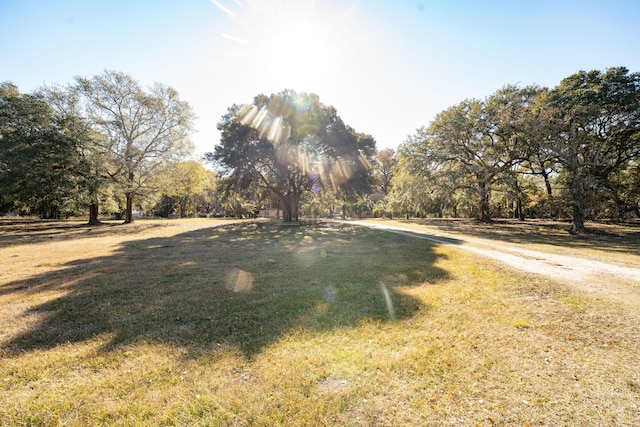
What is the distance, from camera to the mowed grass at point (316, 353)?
101 inches

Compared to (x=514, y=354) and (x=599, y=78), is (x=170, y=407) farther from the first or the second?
(x=599, y=78)

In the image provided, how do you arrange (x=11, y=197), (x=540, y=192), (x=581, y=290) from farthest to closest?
(x=540, y=192) < (x=11, y=197) < (x=581, y=290)

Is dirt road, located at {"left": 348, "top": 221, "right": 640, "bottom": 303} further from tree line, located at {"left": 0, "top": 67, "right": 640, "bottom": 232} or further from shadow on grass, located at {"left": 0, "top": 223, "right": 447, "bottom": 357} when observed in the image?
tree line, located at {"left": 0, "top": 67, "right": 640, "bottom": 232}

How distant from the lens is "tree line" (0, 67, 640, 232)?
18281mm

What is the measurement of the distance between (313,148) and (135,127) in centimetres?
1789

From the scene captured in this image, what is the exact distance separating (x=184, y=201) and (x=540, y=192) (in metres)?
63.1

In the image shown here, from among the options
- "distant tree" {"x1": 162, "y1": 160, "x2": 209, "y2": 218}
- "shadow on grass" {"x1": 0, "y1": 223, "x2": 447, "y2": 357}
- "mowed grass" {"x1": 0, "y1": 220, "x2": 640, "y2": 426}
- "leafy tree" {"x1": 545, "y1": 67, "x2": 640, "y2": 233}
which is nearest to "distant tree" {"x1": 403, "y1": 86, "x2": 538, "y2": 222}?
"leafy tree" {"x1": 545, "y1": 67, "x2": 640, "y2": 233}

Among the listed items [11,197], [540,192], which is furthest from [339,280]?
[540,192]

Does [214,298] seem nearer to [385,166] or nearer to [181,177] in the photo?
[181,177]

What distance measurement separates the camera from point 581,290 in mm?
5668

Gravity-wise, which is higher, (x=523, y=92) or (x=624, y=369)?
(x=523, y=92)

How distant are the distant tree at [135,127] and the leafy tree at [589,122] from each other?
3147 cm

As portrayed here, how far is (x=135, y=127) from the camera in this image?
87.9 ft

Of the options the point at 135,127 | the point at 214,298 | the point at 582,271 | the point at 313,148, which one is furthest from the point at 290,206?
the point at 582,271
